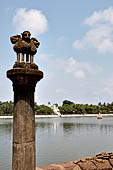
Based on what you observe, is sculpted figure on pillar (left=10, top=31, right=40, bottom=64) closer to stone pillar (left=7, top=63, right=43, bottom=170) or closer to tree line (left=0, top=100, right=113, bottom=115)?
stone pillar (left=7, top=63, right=43, bottom=170)

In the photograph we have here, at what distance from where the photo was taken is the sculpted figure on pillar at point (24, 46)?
4.37m

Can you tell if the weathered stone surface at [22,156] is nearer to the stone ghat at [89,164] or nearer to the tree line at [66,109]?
the stone ghat at [89,164]

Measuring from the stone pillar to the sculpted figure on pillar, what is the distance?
0.87 feet

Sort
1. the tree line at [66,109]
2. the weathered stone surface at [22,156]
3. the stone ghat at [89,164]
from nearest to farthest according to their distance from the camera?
the weathered stone surface at [22,156] < the stone ghat at [89,164] < the tree line at [66,109]

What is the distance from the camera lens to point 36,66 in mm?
4430

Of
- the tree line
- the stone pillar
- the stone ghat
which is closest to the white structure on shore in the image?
the tree line

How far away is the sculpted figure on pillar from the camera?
4.37 metres

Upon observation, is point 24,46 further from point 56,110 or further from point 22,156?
point 56,110

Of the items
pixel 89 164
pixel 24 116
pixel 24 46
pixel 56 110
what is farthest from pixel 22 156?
pixel 56 110

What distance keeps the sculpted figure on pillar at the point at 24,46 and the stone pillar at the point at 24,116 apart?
26 centimetres

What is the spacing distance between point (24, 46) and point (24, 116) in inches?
55.3

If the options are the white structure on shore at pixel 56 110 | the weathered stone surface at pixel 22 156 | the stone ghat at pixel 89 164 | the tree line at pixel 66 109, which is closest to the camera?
Answer: the weathered stone surface at pixel 22 156

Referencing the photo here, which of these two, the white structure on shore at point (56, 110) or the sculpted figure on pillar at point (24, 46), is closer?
the sculpted figure on pillar at point (24, 46)

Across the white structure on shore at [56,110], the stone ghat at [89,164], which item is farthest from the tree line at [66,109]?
the stone ghat at [89,164]
